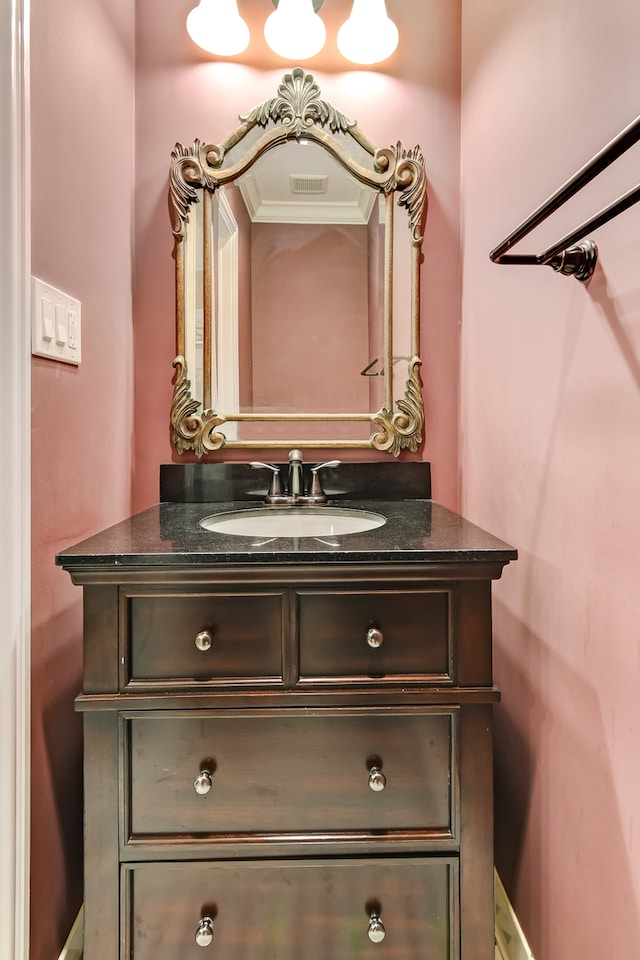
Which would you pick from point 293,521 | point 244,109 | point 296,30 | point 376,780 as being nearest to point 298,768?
point 376,780

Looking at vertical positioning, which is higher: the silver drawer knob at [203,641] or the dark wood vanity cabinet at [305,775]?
the silver drawer knob at [203,641]

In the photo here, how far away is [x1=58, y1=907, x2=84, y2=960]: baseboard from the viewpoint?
3.13 ft

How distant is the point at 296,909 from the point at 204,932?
0.45ft

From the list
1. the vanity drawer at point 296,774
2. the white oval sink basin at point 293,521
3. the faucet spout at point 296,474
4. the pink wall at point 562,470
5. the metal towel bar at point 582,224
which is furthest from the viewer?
the faucet spout at point 296,474

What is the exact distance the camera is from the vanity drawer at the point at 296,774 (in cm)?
80

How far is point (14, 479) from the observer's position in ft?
2.63

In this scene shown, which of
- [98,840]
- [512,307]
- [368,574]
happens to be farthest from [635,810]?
[512,307]

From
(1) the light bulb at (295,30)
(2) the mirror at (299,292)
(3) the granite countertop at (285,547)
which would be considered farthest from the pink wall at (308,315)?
(3) the granite countertop at (285,547)

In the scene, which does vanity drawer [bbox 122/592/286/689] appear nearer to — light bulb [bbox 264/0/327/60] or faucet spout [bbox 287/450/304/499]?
faucet spout [bbox 287/450/304/499]

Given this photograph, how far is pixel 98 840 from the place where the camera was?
0.79 metres

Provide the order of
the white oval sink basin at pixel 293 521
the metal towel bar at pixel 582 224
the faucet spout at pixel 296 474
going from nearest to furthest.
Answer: the metal towel bar at pixel 582 224
the white oval sink basin at pixel 293 521
the faucet spout at pixel 296 474

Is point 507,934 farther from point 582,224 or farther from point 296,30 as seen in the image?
point 296,30

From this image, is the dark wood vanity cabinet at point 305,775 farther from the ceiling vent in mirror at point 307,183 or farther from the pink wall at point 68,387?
the ceiling vent in mirror at point 307,183

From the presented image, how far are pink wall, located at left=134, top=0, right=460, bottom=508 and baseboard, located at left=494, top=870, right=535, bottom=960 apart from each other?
3.29 feet
